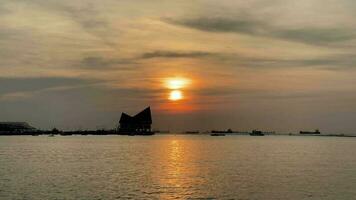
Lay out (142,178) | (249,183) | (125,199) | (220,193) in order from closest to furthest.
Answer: (125,199)
(220,193)
(249,183)
(142,178)

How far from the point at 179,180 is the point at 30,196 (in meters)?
18.4

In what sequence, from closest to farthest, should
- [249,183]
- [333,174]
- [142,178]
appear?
[249,183] < [142,178] < [333,174]

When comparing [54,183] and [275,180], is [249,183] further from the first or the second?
[54,183]

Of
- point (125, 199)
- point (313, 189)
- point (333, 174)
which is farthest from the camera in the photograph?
point (333, 174)

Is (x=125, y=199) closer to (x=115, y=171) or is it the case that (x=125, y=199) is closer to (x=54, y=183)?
(x=54, y=183)

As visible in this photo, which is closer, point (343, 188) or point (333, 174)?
point (343, 188)

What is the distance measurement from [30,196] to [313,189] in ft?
89.0

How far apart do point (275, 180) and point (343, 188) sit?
8467 mm

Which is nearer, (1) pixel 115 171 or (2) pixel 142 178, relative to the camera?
(2) pixel 142 178

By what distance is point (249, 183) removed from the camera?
5391 centimetres

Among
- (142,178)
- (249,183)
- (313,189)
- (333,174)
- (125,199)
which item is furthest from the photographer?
(333,174)

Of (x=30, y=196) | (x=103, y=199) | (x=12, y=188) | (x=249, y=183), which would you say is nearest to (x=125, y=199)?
(x=103, y=199)

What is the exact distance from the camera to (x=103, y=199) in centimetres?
4188

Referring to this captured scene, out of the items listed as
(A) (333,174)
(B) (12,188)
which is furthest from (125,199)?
(A) (333,174)
